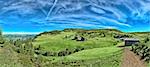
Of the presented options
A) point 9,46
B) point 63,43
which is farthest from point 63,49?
point 9,46

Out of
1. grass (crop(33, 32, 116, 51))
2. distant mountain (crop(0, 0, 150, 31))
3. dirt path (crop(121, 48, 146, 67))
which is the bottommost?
dirt path (crop(121, 48, 146, 67))

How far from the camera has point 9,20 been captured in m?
13.4

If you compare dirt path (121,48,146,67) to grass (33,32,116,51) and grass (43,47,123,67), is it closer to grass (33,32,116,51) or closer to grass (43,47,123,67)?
grass (43,47,123,67)

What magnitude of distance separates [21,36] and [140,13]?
216 centimetres

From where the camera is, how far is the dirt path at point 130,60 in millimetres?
13727

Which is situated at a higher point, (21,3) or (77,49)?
(21,3)

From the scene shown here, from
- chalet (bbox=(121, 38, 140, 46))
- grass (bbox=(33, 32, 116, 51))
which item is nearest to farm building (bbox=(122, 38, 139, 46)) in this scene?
chalet (bbox=(121, 38, 140, 46))

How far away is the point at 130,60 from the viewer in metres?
13.8

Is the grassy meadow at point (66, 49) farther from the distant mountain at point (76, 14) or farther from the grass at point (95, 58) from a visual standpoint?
the distant mountain at point (76, 14)

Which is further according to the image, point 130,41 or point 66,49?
point 130,41

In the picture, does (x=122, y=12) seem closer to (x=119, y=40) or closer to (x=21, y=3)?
(x=119, y=40)

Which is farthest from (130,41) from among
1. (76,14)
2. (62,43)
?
(62,43)

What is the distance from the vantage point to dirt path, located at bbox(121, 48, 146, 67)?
13727 millimetres

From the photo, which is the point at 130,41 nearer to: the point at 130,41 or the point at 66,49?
the point at 130,41
